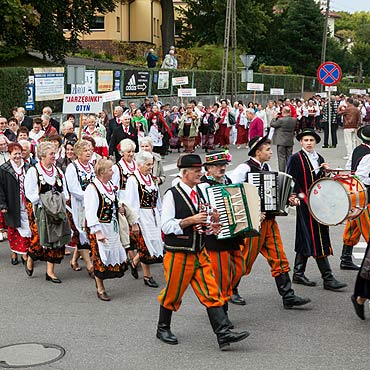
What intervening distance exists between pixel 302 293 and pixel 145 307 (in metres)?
1.85

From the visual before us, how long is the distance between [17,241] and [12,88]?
14215 mm

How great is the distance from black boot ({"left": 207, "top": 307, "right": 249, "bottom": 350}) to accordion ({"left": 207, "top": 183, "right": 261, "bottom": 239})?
2.34ft

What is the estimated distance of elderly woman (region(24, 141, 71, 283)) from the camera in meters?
9.21

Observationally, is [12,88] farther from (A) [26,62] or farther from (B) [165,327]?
(B) [165,327]

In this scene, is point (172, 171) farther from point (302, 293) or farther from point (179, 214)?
point (179, 214)

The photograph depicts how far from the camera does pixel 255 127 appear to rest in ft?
74.4

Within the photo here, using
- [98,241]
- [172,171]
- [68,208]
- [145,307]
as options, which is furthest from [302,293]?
[172,171]

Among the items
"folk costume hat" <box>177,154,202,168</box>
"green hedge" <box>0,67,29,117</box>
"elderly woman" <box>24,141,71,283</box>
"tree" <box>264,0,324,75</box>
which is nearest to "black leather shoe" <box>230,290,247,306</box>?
"folk costume hat" <box>177,154,202,168</box>

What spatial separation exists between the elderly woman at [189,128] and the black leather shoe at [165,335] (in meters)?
18.4

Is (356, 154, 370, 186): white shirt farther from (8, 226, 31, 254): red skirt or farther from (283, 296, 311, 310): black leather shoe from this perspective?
(8, 226, 31, 254): red skirt

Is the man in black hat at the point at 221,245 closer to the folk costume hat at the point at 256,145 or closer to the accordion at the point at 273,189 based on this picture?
the accordion at the point at 273,189

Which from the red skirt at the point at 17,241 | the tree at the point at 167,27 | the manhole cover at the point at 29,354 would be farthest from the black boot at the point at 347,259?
the tree at the point at 167,27

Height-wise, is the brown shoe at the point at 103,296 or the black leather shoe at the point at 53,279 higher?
the brown shoe at the point at 103,296

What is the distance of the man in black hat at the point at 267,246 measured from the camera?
7859 millimetres
